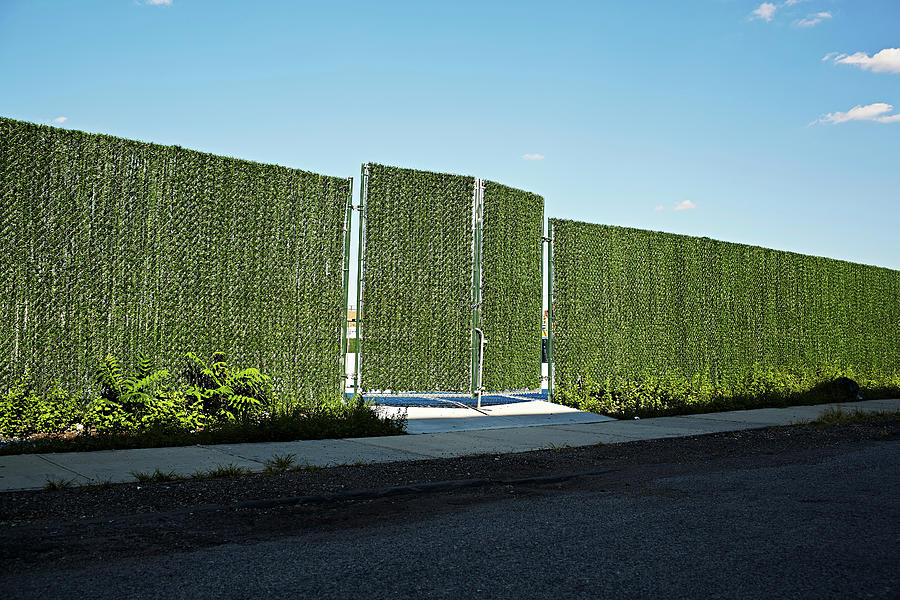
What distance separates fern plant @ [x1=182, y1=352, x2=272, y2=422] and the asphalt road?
4.12 metres

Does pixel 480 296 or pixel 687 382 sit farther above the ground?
pixel 480 296

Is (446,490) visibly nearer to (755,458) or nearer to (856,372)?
(755,458)

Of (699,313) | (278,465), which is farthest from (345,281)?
(699,313)

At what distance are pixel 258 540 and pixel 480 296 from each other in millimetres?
8150

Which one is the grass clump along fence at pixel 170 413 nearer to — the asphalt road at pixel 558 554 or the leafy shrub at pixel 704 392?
the asphalt road at pixel 558 554

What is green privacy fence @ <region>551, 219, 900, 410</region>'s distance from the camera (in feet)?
44.7

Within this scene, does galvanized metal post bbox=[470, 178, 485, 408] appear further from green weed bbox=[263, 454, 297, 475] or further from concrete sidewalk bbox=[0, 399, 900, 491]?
green weed bbox=[263, 454, 297, 475]

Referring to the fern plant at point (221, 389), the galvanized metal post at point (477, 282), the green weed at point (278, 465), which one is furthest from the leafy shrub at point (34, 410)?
the galvanized metal post at point (477, 282)

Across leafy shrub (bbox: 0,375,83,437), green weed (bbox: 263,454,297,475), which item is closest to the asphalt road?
green weed (bbox: 263,454,297,475)

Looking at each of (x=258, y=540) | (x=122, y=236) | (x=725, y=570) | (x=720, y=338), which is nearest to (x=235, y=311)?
(x=122, y=236)

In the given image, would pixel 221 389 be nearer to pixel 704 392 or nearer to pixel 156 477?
pixel 156 477

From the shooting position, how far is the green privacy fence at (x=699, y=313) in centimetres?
1362

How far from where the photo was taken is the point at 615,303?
14.2m

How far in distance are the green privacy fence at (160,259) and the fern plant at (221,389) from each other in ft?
0.69
